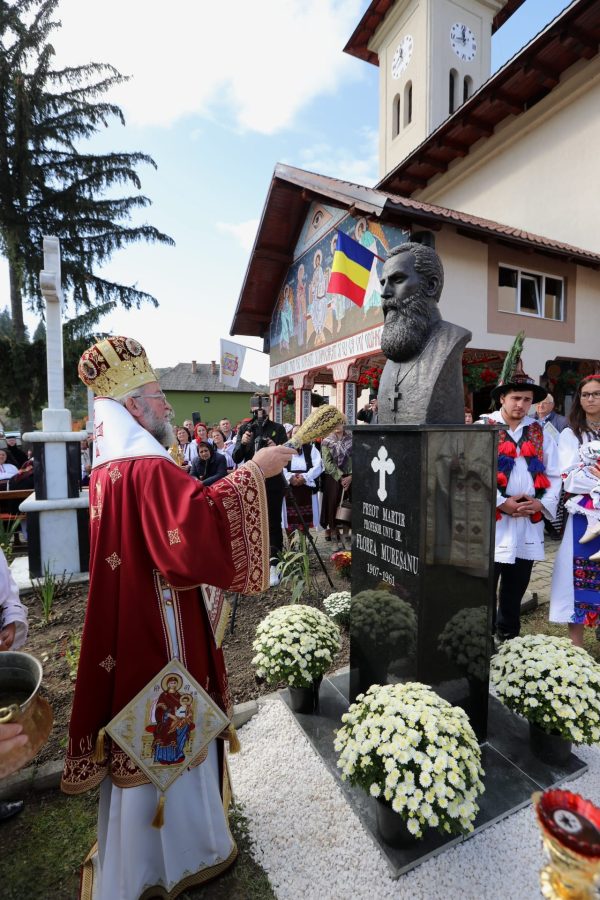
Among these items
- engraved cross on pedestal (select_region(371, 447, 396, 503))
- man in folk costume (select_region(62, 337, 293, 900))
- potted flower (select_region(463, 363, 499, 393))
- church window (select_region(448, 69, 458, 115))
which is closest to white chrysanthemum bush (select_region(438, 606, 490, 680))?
engraved cross on pedestal (select_region(371, 447, 396, 503))

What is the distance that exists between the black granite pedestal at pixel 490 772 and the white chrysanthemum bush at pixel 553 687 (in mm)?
232

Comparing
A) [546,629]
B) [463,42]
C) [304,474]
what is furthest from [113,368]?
[463,42]

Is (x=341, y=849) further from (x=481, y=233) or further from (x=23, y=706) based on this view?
(x=481, y=233)

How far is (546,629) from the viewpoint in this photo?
163 inches

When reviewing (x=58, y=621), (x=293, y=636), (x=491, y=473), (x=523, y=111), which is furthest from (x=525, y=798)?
(x=523, y=111)

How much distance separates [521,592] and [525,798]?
1.64 metres

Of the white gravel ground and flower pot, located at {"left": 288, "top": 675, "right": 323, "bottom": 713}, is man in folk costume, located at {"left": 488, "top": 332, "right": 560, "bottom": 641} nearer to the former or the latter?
the white gravel ground

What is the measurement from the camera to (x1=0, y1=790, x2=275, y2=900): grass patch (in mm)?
1871

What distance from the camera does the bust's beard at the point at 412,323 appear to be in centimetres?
265

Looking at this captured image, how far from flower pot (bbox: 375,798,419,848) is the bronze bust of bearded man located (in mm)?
1793

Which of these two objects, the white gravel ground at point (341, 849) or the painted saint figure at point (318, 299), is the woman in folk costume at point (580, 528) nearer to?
the white gravel ground at point (341, 849)

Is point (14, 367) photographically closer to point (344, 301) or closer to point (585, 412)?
point (344, 301)

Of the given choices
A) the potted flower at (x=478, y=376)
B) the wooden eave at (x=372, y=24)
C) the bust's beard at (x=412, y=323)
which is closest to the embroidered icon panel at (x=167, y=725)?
the bust's beard at (x=412, y=323)

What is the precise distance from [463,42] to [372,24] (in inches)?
161
